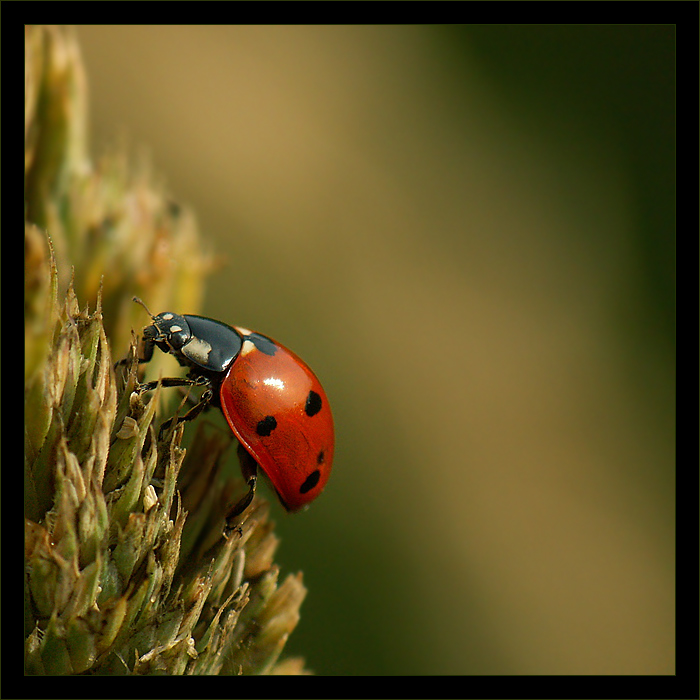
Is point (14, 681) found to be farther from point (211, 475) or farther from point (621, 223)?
point (621, 223)

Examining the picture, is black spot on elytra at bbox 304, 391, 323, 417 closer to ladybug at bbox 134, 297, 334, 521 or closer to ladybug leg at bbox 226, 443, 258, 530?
ladybug at bbox 134, 297, 334, 521

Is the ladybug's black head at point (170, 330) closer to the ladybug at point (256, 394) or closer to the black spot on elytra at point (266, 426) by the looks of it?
the ladybug at point (256, 394)

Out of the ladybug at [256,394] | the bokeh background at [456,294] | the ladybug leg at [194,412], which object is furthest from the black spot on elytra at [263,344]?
the bokeh background at [456,294]

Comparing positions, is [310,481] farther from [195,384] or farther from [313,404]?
[195,384]

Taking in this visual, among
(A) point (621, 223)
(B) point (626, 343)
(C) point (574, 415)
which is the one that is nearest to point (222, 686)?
(C) point (574, 415)

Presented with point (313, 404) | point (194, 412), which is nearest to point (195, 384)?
point (194, 412)

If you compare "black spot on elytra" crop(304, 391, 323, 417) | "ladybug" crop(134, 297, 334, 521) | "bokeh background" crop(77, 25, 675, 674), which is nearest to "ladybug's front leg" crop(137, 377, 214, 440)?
"ladybug" crop(134, 297, 334, 521)
